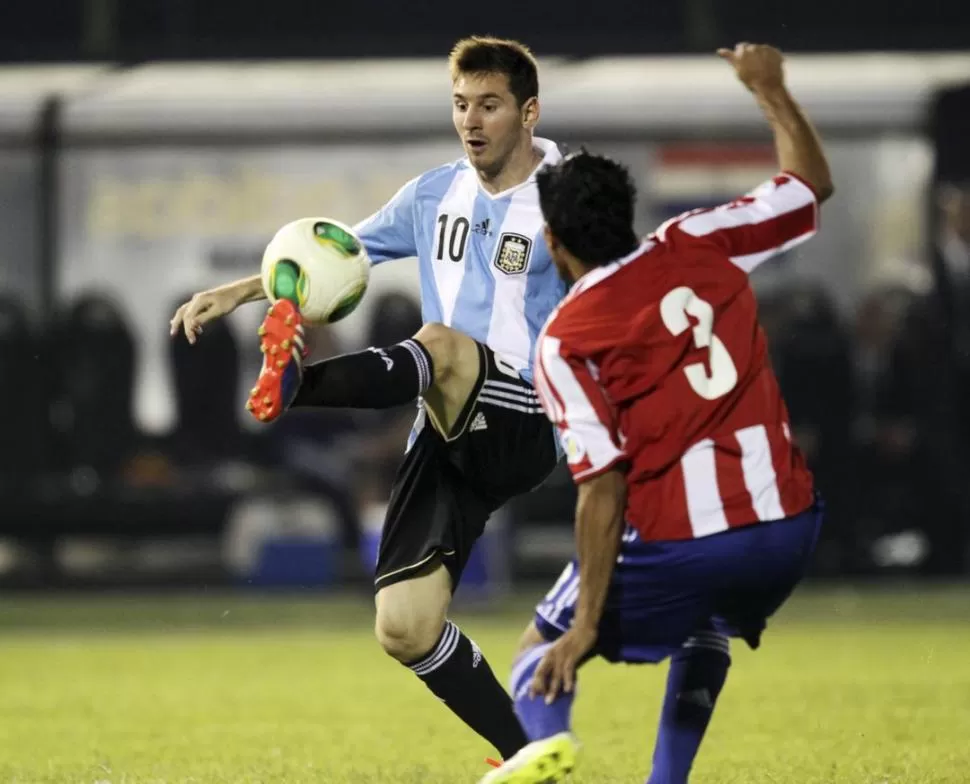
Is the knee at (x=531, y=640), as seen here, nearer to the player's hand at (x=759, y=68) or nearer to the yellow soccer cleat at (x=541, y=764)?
the yellow soccer cleat at (x=541, y=764)

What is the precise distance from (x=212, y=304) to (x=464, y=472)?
0.80m

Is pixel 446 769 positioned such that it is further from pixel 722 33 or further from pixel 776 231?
pixel 722 33

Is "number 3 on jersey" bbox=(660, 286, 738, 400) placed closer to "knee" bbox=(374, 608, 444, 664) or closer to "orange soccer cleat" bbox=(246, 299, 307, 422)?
"orange soccer cleat" bbox=(246, 299, 307, 422)

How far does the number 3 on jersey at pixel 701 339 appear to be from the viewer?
405 centimetres

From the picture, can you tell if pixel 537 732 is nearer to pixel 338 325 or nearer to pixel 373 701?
pixel 373 701

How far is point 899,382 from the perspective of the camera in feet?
42.7

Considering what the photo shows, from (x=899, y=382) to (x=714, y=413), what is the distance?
9.23 metres

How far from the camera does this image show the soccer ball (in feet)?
15.4

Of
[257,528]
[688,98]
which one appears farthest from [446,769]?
[688,98]

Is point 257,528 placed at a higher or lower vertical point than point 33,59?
lower

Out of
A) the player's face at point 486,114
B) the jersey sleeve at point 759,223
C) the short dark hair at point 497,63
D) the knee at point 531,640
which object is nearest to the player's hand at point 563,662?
the knee at point 531,640

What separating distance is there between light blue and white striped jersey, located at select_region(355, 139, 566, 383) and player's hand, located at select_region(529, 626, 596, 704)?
45.7 inches

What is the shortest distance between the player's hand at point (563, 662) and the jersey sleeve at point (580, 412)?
34cm

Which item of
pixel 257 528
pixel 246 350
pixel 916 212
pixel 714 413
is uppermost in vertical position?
pixel 714 413
